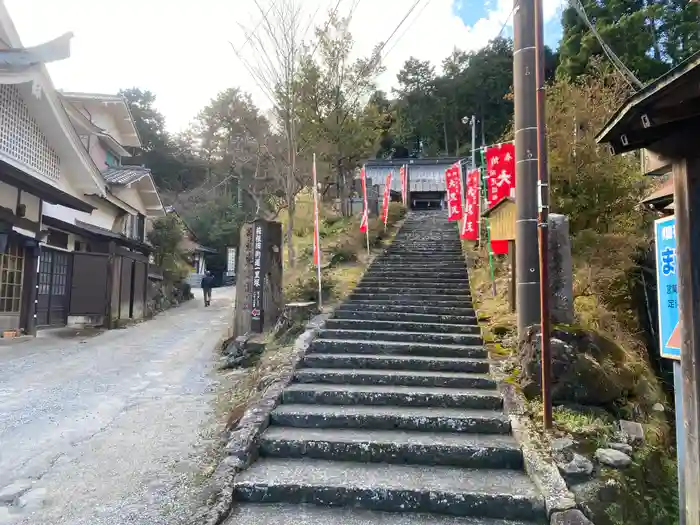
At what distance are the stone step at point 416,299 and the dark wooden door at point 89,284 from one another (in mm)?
8490

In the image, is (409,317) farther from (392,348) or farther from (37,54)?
(37,54)

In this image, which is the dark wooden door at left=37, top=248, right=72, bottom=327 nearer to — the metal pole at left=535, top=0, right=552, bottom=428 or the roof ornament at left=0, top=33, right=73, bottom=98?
the roof ornament at left=0, top=33, right=73, bottom=98

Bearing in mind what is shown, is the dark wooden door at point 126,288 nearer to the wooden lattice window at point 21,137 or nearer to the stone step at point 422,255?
the wooden lattice window at point 21,137

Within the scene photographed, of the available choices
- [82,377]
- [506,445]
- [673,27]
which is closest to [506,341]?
[506,445]

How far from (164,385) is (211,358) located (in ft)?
7.52

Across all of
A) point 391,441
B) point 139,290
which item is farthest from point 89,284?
point 391,441

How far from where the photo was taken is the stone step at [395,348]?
7555 millimetres

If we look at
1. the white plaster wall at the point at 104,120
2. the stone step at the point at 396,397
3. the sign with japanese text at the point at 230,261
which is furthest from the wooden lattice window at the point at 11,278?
the sign with japanese text at the point at 230,261

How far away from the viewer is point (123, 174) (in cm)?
2056

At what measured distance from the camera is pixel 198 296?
2755 cm

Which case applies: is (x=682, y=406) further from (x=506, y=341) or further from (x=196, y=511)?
(x=506, y=341)

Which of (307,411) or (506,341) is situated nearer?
(307,411)

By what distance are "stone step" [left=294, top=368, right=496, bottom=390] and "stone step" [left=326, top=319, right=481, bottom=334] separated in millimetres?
2001

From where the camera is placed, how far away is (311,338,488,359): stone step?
24.8 ft
